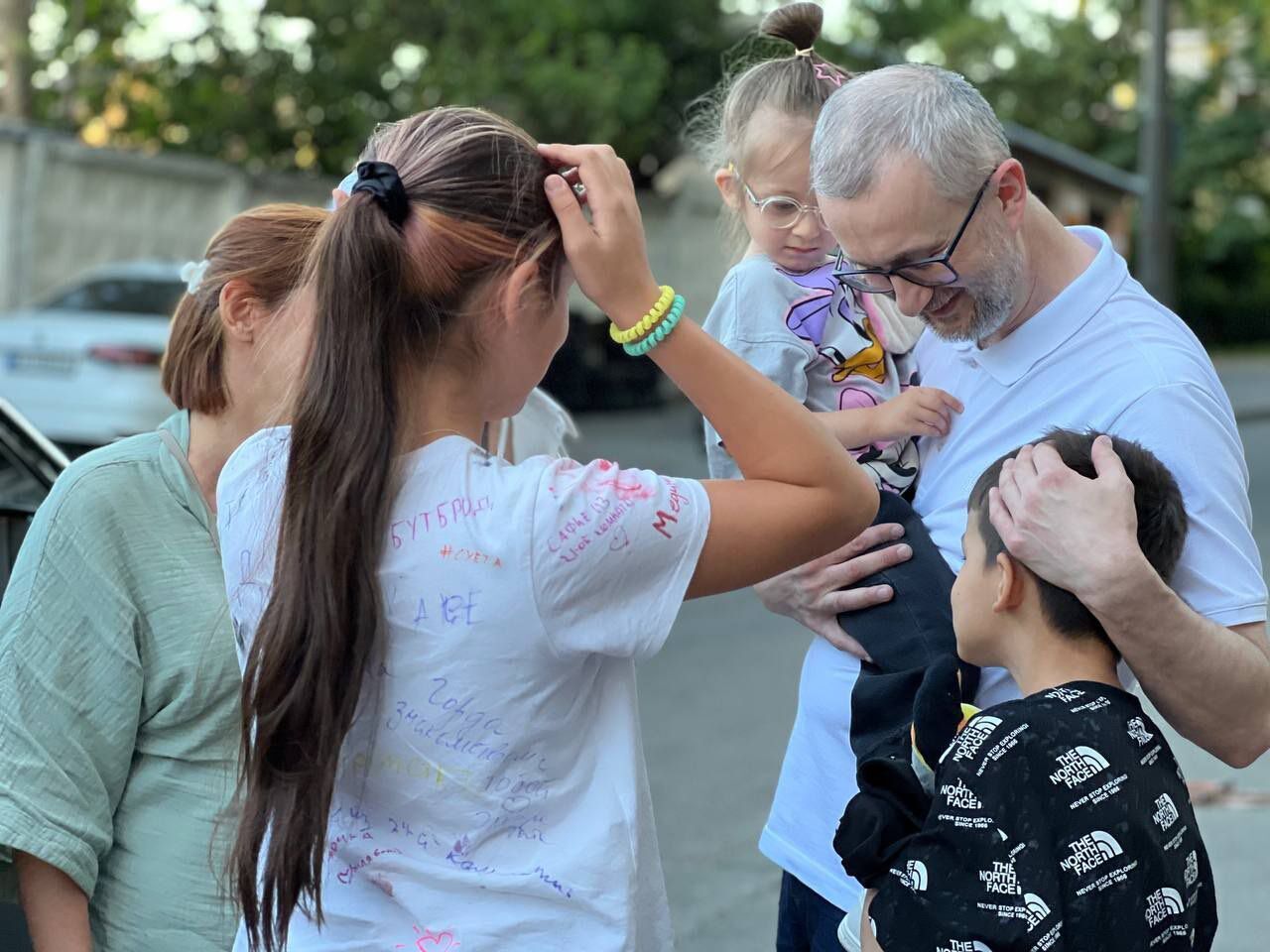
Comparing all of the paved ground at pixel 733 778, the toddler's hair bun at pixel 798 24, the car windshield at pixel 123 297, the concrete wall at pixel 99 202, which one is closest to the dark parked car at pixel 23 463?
the toddler's hair bun at pixel 798 24

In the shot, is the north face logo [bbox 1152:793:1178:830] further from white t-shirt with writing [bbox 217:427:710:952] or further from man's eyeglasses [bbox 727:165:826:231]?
man's eyeglasses [bbox 727:165:826:231]

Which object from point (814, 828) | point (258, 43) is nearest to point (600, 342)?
point (258, 43)

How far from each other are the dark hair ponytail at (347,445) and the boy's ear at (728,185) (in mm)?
908

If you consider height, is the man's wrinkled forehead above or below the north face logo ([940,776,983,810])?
above

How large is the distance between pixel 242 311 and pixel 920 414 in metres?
0.99

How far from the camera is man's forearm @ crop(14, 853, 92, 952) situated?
79.3 inches

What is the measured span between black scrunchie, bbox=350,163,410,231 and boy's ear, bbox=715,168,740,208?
1.00 meters

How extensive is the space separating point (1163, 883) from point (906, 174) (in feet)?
3.03

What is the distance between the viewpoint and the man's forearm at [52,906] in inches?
79.3

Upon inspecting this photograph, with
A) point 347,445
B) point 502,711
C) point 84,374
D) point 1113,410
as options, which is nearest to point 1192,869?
point 1113,410

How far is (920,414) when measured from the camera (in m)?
2.19

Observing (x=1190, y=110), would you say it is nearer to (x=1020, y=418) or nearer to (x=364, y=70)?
(x=364, y=70)

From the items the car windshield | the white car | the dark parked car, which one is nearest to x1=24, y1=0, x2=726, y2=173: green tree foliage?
the car windshield

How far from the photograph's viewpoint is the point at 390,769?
1.65m
